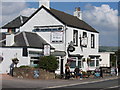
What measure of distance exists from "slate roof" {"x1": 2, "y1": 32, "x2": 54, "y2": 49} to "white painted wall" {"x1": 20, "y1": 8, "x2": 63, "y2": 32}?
198 centimetres

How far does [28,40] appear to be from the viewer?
34.5 metres

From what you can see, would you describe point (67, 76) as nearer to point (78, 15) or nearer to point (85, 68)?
point (85, 68)

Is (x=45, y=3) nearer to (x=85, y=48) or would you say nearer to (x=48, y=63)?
(x=85, y=48)

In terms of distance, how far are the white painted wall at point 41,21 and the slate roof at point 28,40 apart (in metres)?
1.98

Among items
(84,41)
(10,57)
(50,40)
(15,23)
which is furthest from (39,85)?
(15,23)

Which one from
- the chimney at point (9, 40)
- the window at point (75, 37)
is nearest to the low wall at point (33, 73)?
the chimney at point (9, 40)

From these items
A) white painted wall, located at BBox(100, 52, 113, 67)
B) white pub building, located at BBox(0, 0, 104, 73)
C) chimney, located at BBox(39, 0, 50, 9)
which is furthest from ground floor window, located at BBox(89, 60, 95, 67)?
chimney, located at BBox(39, 0, 50, 9)

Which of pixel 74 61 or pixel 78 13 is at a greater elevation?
pixel 78 13

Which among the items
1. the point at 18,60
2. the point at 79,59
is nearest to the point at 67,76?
the point at 18,60

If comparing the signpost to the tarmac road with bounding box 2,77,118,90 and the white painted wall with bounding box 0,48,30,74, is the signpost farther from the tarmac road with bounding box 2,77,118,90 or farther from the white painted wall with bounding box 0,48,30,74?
the tarmac road with bounding box 2,77,118,90

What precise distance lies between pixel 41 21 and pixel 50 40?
2991 millimetres

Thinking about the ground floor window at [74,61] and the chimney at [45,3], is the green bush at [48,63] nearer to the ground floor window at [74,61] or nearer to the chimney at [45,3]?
the ground floor window at [74,61]

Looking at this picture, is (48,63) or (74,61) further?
(74,61)

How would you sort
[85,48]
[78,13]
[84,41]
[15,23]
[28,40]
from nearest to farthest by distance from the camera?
[28,40] < [84,41] < [85,48] < [15,23] < [78,13]
